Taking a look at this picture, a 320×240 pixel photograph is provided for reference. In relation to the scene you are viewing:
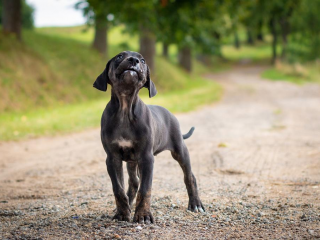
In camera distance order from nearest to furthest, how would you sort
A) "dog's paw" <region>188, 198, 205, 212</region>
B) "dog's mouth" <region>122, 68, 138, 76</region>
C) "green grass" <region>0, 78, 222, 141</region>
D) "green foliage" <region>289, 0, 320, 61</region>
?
"dog's mouth" <region>122, 68, 138, 76</region>, "dog's paw" <region>188, 198, 205, 212</region>, "green grass" <region>0, 78, 222, 141</region>, "green foliage" <region>289, 0, 320, 61</region>

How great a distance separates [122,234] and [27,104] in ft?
43.3

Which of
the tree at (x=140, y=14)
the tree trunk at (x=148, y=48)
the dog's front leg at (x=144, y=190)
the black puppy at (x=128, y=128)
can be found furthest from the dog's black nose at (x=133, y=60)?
the tree trunk at (x=148, y=48)

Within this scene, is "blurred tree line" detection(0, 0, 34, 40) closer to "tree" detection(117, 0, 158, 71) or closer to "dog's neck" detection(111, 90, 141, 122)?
"tree" detection(117, 0, 158, 71)

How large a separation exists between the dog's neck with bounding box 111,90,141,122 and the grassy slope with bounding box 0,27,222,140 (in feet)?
24.4

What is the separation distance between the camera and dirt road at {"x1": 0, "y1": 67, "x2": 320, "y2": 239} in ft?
15.1

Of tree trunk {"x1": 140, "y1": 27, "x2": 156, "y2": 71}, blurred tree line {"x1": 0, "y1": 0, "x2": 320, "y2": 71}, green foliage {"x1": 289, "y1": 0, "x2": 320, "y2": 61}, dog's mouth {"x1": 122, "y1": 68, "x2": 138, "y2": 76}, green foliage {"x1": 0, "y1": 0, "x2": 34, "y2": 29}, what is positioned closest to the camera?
dog's mouth {"x1": 122, "y1": 68, "x2": 138, "y2": 76}

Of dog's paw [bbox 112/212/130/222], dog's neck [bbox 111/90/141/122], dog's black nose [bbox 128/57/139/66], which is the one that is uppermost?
dog's black nose [bbox 128/57/139/66]

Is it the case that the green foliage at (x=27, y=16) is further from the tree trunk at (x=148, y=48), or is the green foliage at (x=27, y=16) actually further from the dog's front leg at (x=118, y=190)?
the dog's front leg at (x=118, y=190)

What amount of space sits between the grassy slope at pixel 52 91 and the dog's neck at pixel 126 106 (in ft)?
24.4

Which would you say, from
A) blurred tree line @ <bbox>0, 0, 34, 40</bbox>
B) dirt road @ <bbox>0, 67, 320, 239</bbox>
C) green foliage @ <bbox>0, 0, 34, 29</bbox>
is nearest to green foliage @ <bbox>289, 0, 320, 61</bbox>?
green foliage @ <bbox>0, 0, 34, 29</bbox>

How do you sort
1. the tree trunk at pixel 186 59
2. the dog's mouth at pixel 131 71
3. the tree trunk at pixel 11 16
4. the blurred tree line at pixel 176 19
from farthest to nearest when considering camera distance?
the tree trunk at pixel 186 59, the tree trunk at pixel 11 16, the blurred tree line at pixel 176 19, the dog's mouth at pixel 131 71

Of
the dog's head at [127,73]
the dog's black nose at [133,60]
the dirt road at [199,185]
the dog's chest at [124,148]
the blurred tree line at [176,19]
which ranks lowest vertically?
the dirt road at [199,185]

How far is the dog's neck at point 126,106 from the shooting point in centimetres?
465

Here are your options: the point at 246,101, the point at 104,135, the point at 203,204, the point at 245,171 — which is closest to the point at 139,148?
the point at 104,135
